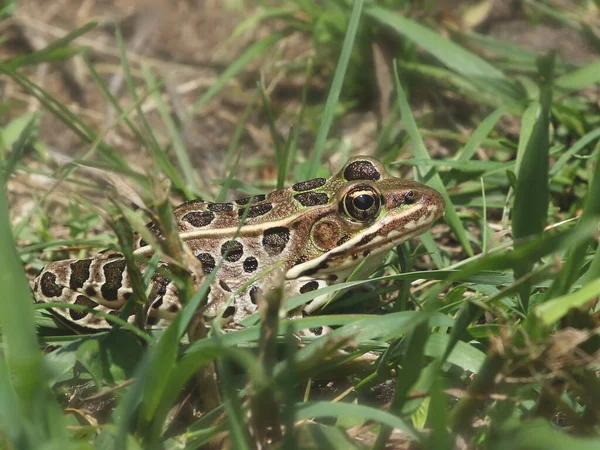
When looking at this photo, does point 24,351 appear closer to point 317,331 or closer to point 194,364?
point 194,364

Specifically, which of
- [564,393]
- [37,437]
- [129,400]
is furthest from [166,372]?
[564,393]

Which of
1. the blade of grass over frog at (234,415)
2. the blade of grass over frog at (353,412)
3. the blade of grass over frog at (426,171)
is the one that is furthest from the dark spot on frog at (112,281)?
the blade of grass over frog at (426,171)

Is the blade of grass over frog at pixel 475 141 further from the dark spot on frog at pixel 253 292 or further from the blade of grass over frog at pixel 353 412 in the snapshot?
the blade of grass over frog at pixel 353 412

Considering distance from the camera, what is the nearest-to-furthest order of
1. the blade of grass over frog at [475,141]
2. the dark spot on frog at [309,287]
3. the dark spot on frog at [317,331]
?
1. the dark spot on frog at [317,331]
2. the dark spot on frog at [309,287]
3. the blade of grass over frog at [475,141]

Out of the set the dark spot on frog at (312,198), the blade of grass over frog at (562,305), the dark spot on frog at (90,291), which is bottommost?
the blade of grass over frog at (562,305)

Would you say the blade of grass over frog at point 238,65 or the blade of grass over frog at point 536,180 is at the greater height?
the blade of grass over frog at point 238,65
